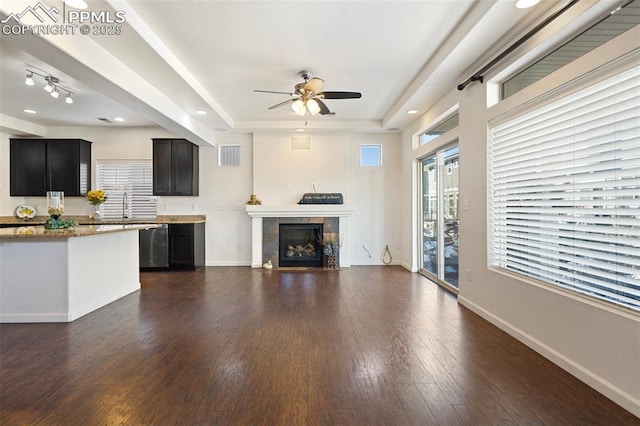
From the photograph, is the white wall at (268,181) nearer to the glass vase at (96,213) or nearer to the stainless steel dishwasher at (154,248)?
the glass vase at (96,213)

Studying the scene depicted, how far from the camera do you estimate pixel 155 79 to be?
378 centimetres

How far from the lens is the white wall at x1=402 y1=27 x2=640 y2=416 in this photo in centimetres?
190

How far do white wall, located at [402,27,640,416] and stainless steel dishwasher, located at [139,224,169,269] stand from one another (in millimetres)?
5039

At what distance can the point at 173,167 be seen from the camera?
245 inches

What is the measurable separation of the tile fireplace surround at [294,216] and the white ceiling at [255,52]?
77.0 inches

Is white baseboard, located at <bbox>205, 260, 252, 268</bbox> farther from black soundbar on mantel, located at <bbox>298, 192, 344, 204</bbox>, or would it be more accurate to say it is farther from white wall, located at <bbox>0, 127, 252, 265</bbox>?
black soundbar on mantel, located at <bbox>298, 192, 344, 204</bbox>

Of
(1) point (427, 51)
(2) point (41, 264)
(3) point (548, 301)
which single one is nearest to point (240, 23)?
(1) point (427, 51)

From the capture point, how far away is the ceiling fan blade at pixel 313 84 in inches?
145

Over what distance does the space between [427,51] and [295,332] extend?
127 inches

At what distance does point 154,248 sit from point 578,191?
6.23 m

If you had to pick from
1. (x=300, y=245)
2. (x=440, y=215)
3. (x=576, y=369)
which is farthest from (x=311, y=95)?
(x=576, y=369)

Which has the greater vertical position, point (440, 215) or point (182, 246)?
point (440, 215)

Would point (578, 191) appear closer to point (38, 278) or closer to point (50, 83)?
point (38, 278)

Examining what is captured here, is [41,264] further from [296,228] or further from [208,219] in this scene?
[296,228]
